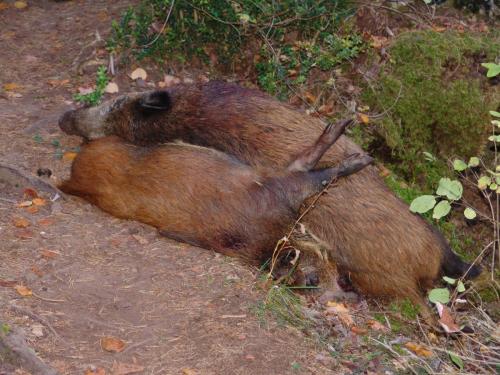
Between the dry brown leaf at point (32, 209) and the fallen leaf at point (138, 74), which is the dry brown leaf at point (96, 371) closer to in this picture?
the dry brown leaf at point (32, 209)

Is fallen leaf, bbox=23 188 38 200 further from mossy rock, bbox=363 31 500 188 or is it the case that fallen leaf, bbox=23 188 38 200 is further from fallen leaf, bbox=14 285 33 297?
mossy rock, bbox=363 31 500 188

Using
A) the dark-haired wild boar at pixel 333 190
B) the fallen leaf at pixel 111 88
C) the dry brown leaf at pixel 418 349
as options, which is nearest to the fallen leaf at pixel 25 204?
the dark-haired wild boar at pixel 333 190

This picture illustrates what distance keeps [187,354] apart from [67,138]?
3201mm

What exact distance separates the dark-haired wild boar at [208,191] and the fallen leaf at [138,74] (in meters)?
1.92

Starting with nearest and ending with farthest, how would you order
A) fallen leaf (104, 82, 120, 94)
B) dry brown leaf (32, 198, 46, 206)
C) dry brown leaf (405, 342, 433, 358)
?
dry brown leaf (405, 342, 433, 358) → dry brown leaf (32, 198, 46, 206) → fallen leaf (104, 82, 120, 94)

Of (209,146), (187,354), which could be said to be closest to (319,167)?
(209,146)

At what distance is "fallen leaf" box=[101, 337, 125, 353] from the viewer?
402 cm

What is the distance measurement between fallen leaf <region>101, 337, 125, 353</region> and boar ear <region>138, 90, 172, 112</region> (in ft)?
7.77

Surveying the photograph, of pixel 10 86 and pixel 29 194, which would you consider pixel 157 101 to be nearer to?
pixel 29 194

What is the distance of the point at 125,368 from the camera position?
12.7 ft

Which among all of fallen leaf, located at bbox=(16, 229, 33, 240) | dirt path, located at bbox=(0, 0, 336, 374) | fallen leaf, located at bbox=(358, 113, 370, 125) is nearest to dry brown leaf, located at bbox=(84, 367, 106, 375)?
dirt path, located at bbox=(0, 0, 336, 374)

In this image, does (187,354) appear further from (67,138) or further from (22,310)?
(67,138)

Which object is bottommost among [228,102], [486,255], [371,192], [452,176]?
[486,255]

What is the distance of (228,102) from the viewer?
19.2ft
